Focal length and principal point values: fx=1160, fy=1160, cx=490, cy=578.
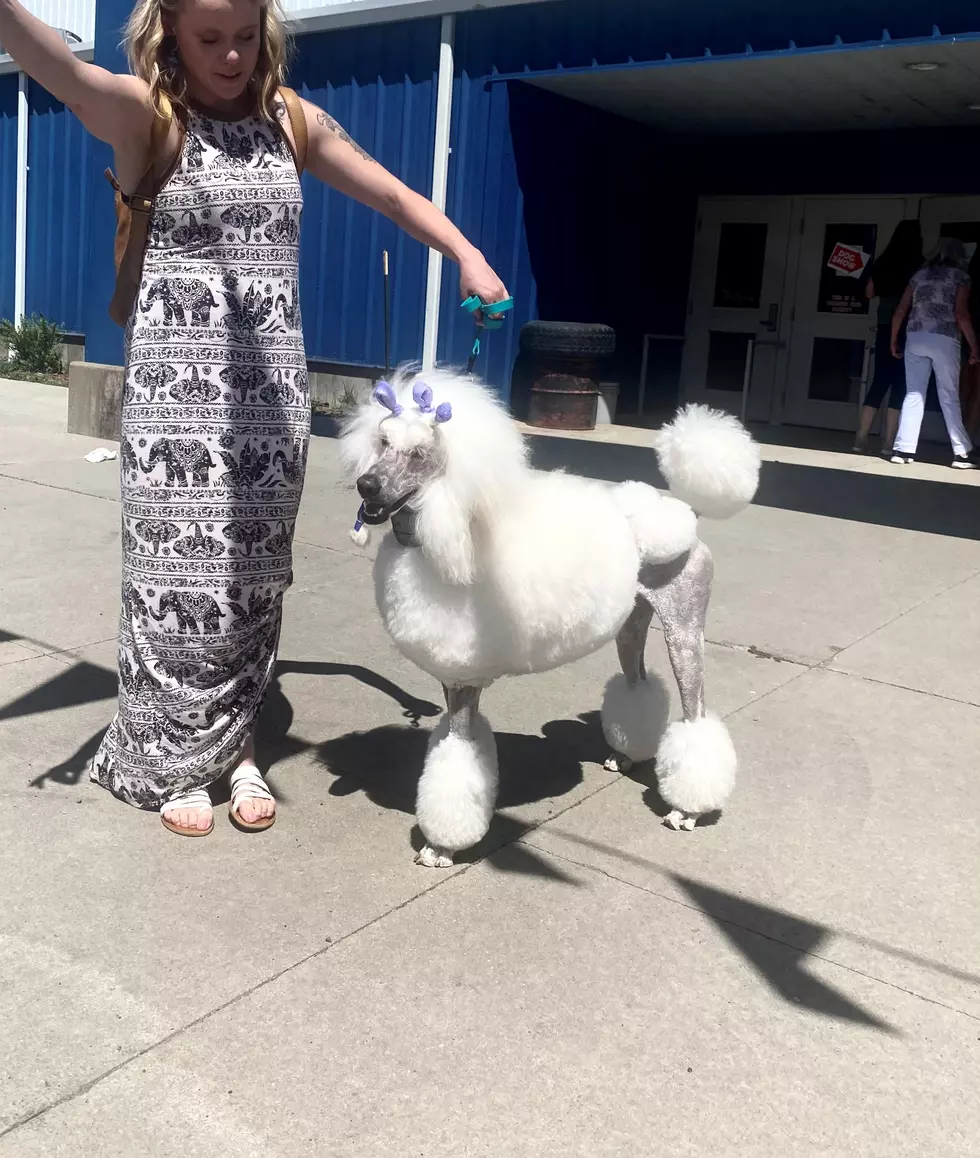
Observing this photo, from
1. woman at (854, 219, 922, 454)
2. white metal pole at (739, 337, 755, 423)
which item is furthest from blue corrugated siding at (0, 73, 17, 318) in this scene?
woman at (854, 219, 922, 454)

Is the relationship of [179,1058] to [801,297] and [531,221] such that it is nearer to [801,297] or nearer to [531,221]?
[531,221]

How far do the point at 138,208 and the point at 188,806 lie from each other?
1.62m

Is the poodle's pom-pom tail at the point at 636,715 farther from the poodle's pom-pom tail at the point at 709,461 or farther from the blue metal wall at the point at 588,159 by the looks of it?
the blue metal wall at the point at 588,159

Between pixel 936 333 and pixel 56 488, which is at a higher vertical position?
pixel 936 333

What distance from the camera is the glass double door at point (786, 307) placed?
1272 cm

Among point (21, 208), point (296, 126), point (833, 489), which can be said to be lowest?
point (833, 489)

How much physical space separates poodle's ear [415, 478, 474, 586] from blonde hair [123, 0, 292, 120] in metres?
1.15

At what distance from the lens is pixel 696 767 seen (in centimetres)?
338

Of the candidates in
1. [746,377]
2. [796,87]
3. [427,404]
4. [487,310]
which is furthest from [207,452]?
[746,377]

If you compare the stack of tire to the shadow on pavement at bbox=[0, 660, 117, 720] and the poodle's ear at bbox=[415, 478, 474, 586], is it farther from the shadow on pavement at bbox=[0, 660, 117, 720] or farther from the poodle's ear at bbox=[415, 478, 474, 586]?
the poodle's ear at bbox=[415, 478, 474, 586]

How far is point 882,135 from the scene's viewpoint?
12180 mm

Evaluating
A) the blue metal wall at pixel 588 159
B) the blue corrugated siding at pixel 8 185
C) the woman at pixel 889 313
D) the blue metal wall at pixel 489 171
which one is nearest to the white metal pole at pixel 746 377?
the blue metal wall at pixel 588 159

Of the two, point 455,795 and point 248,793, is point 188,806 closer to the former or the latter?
point 248,793

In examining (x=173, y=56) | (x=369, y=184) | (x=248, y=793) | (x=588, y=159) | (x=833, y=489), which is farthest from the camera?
(x=588, y=159)
